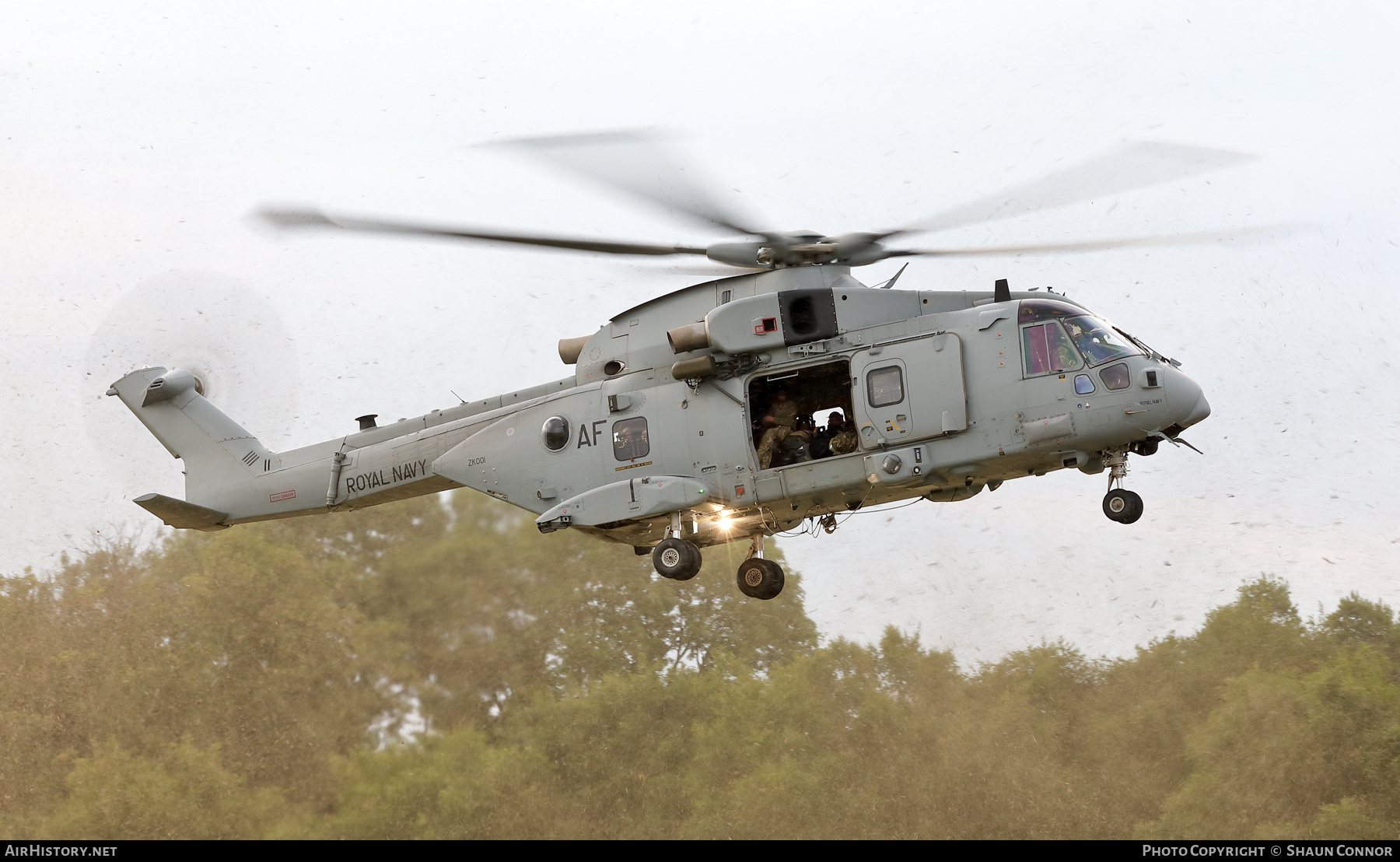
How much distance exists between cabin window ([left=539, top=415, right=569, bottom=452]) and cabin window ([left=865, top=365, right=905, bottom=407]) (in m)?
3.87

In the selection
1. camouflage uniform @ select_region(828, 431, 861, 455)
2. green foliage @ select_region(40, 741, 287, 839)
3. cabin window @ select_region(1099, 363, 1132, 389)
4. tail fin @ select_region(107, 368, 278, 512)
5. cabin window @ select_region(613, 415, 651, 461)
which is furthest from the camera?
green foliage @ select_region(40, 741, 287, 839)

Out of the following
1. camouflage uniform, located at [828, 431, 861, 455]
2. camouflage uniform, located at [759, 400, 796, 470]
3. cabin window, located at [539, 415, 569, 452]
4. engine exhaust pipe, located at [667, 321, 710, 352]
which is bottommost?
camouflage uniform, located at [828, 431, 861, 455]

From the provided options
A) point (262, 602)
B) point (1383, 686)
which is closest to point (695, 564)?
point (262, 602)

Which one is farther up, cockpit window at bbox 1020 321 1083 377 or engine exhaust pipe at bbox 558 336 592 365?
engine exhaust pipe at bbox 558 336 592 365

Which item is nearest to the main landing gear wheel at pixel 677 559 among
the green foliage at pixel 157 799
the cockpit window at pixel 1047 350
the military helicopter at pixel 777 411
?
the military helicopter at pixel 777 411

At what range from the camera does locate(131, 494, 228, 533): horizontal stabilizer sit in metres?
16.9

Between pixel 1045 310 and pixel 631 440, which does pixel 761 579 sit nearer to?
pixel 631 440

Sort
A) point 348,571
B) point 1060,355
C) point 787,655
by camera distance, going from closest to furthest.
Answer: point 1060,355 < point 348,571 < point 787,655

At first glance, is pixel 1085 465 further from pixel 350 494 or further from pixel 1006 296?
pixel 350 494

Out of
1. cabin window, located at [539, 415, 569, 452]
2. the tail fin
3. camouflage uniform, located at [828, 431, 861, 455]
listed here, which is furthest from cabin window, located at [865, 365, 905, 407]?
the tail fin

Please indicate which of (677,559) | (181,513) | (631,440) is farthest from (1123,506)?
(181,513)

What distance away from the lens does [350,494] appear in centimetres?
1731

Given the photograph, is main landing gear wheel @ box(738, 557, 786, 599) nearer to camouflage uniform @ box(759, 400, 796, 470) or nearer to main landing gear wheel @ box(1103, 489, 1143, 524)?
camouflage uniform @ box(759, 400, 796, 470)

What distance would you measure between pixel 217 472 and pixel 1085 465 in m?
11.8
